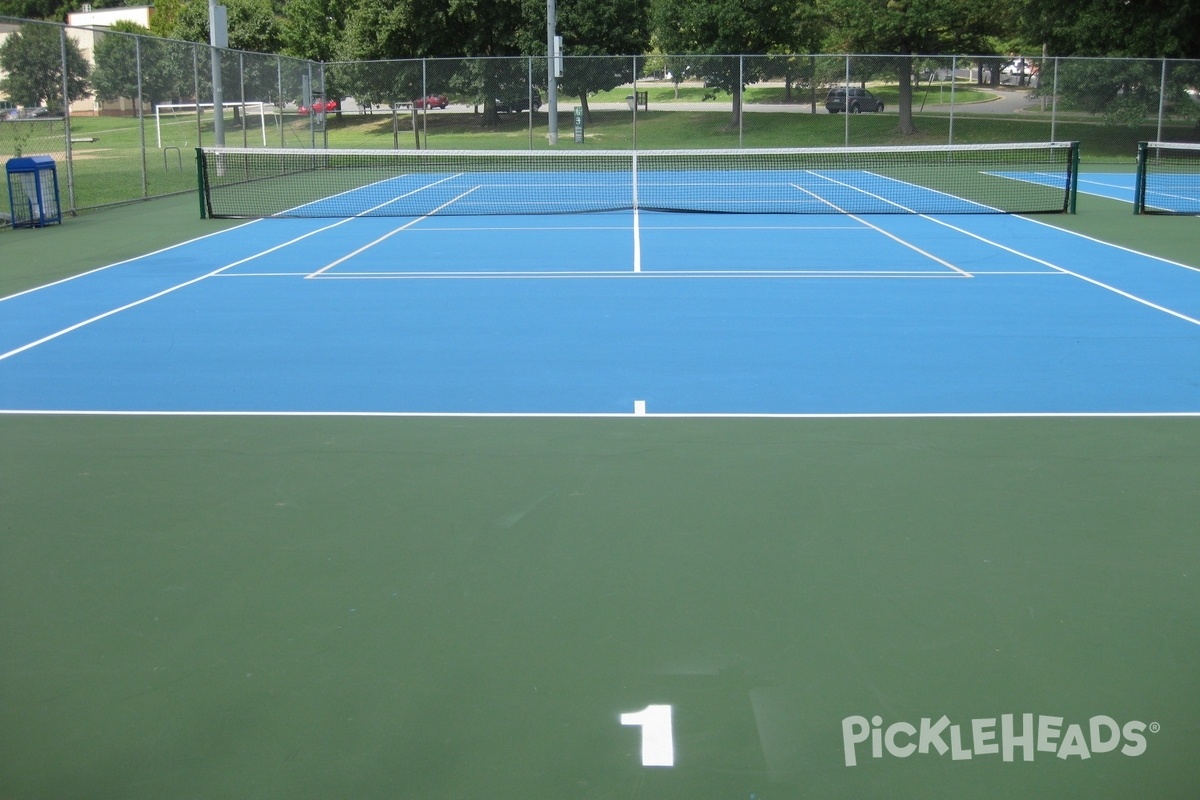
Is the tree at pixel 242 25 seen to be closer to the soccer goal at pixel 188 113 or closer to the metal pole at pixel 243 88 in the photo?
the soccer goal at pixel 188 113

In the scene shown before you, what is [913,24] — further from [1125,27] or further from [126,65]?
[126,65]

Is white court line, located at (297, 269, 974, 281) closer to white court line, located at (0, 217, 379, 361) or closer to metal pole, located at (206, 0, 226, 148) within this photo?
white court line, located at (0, 217, 379, 361)

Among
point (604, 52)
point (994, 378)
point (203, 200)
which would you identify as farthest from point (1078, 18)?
point (994, 378)

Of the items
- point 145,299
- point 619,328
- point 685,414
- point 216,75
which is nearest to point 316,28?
point 216,75

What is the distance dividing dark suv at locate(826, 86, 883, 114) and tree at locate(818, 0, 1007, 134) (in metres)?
4.19

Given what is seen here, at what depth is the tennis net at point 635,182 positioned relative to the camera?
2064 centimetres

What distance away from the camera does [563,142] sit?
34156 mm

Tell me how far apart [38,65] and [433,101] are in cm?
1764

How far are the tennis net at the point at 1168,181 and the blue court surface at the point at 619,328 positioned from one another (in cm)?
401

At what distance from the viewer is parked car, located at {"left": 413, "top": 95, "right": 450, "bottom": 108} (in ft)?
110

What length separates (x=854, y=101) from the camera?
35.0 meters

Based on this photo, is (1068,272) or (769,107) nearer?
(1068,272)

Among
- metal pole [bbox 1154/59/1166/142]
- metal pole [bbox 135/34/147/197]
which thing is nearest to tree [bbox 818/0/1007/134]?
metal pole [bbox 1154/59/1166/142]

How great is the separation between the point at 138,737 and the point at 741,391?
17.2ft
